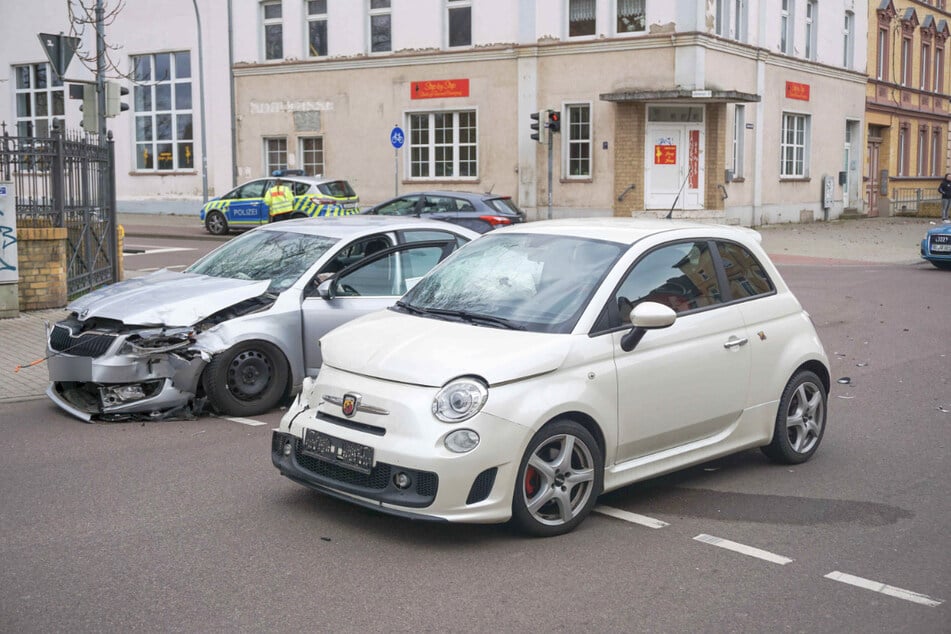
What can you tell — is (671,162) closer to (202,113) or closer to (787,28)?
(787,28)

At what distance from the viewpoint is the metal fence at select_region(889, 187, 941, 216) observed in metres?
43.8

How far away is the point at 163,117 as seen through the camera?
1491 inches

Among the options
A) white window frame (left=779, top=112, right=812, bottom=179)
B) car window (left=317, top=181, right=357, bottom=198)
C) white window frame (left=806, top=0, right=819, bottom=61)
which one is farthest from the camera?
white window frame (left=806, top=0, right=819, bottom=61)

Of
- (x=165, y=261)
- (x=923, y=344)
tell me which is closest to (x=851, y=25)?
(x=165, y=261)

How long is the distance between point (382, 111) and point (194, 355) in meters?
27.0

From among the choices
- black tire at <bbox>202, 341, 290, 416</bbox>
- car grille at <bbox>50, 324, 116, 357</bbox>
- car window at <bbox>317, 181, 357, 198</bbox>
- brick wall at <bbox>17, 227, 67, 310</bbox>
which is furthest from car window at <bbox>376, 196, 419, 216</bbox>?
car grille at <bbox>50, 324, 116, 357</bbox>

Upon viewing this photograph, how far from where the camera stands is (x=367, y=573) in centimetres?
503

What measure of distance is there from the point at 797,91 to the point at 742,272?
30767 millimetres

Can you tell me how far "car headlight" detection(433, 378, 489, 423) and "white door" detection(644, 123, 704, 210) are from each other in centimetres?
2616

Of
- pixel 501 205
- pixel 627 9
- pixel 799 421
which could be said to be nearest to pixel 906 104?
pixel 627 9

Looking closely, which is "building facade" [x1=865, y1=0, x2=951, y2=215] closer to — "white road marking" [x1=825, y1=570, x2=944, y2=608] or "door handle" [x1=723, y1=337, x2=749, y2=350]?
"door handle" [x1=723, y1=337, x2=749, y2=350]

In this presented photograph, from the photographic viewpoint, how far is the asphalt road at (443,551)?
4555 mm

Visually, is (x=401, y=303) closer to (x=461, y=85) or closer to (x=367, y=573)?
(x=367, y=573)

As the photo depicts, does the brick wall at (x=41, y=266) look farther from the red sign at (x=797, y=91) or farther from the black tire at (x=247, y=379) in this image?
the red sign at (x=797, y=91)
